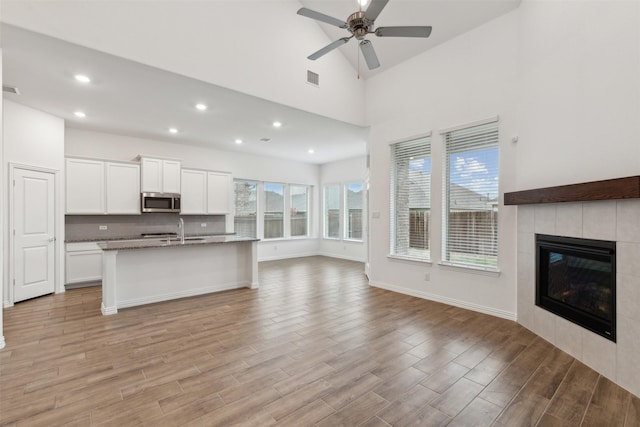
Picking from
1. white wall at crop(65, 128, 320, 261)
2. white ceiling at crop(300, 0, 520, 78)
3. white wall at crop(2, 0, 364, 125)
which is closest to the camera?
white wall at crop(2, 0, 364, 125)

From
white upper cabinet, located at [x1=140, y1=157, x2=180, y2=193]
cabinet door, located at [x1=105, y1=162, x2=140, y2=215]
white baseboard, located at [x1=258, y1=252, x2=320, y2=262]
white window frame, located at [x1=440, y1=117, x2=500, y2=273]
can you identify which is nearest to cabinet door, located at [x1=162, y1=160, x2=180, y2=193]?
white upper cabinet, located at [x1=140, y1=157, x2=180, y2=193]

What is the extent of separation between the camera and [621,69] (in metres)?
2.47

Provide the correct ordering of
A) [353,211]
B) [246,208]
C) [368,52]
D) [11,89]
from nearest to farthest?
[368,52] < [11,89] < [246,208] < [353,211]

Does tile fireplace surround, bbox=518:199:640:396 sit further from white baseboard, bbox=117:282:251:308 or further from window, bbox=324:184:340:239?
window, bbox=324:184:340:239

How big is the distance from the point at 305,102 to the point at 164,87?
200 centimetres

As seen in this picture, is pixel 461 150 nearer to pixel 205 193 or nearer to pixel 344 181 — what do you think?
pixel 344 181

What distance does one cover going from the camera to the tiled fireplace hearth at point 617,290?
229 cm

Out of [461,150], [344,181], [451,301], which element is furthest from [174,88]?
[344,181]

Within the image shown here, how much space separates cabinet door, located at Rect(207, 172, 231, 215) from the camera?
711 cm

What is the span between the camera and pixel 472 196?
4.20 meters

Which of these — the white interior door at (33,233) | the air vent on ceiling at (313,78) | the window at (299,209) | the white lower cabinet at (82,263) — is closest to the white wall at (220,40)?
the air vent on ceiling at (313,78)

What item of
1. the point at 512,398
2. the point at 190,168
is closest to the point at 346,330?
the point at 512,398

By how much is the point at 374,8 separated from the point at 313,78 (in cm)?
226

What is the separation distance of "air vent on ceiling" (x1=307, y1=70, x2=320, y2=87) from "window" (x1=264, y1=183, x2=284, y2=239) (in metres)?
4.38
